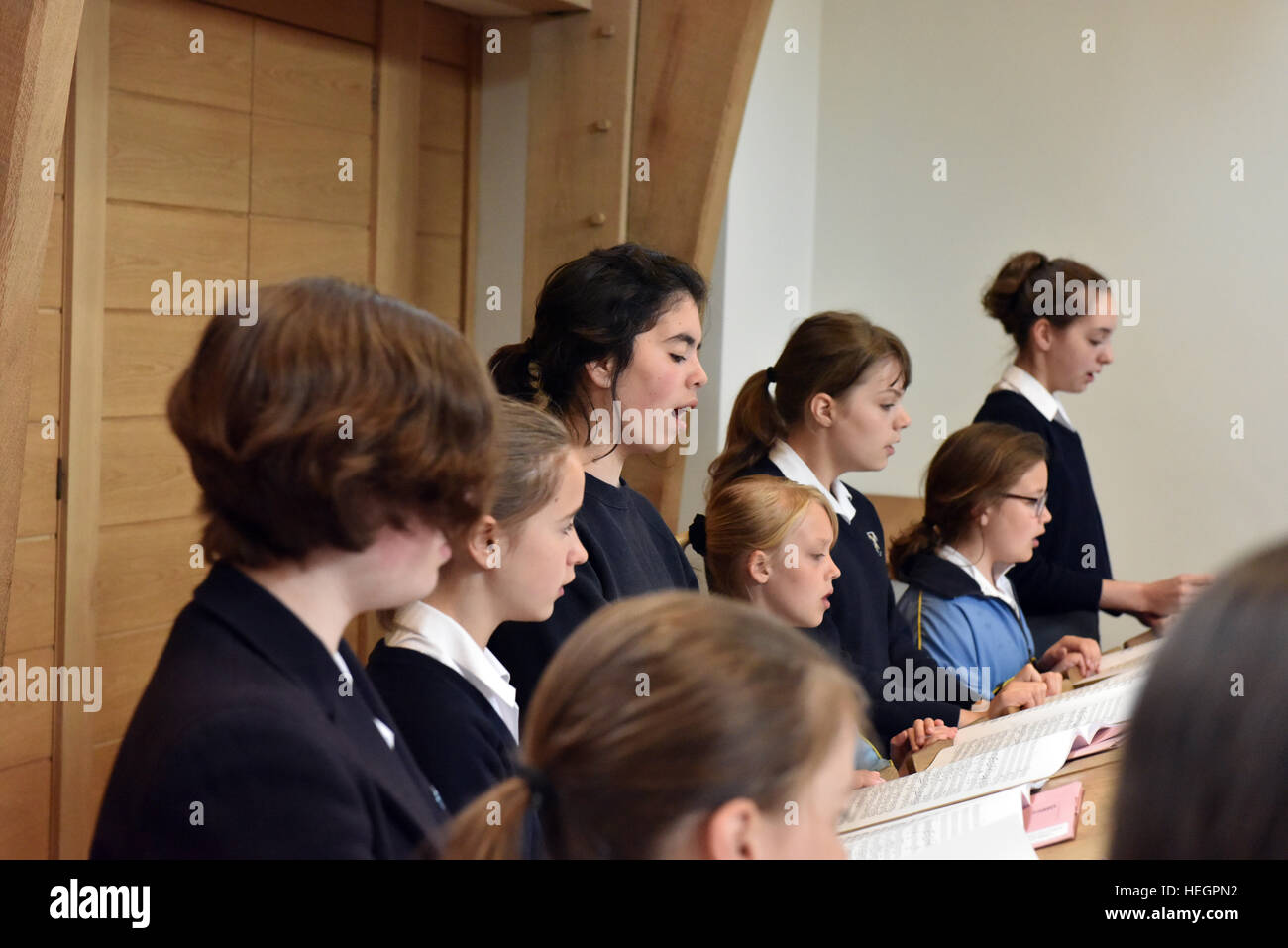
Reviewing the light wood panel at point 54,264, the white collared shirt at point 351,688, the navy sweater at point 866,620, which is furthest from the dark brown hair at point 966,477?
the white collared shirt at point 351,688

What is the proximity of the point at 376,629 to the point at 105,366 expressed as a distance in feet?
3.13

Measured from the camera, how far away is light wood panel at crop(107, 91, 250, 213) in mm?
2422

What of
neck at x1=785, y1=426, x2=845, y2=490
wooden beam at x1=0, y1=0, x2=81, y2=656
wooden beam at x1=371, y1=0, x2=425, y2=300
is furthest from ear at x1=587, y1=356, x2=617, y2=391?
wooden beam at x1=371, y1=0, x2=425, y2=300

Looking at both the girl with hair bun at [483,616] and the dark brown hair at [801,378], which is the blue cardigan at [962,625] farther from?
the girl with hair bun at [483,616]

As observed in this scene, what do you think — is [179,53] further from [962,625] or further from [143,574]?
[962,625]

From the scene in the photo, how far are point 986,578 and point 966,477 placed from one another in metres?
0.21

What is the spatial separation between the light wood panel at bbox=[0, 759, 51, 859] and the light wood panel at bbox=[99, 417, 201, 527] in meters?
0.47

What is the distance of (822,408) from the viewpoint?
2502 mm

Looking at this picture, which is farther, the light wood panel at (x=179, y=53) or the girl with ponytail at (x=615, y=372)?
the light wood panel at (x=179, y=53)

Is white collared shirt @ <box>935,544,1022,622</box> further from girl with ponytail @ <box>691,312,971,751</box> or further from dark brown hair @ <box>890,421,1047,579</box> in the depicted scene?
girl with ponytail @ <box>691,312,971,751</box>

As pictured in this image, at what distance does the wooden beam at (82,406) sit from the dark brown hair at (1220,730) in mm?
2190

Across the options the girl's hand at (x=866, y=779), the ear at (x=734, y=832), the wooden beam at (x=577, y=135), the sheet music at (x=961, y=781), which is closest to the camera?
the ear at (x=734, y=832)

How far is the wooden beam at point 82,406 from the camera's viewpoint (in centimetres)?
233
